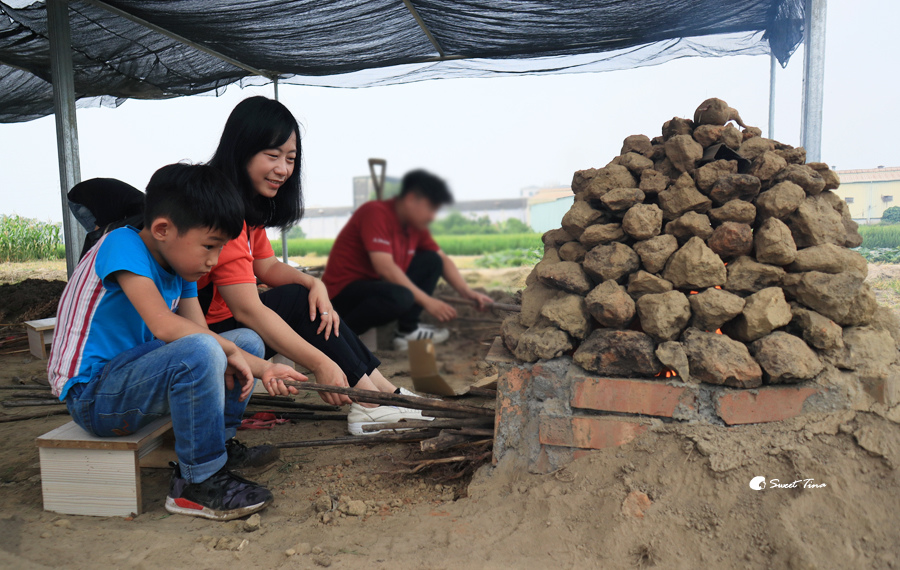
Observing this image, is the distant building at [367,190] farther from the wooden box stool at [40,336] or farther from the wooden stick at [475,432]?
the wooden box stool at [40,336]

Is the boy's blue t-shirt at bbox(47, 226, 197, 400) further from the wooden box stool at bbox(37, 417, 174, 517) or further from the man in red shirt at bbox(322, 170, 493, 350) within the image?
the man in red shirt at bbox(322, 170, 493, 350)

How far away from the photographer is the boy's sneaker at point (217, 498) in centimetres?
184

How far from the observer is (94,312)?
173cm

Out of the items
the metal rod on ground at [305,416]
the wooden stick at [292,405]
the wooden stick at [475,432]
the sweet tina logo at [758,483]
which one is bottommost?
the metal rod on ground at [305,416]

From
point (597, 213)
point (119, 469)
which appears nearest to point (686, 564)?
point (597, 213)

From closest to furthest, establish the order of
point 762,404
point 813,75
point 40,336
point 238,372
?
point 762,404 → point 238,372 → point 813,75 → point 40,336

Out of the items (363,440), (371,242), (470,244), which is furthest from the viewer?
(363,440)

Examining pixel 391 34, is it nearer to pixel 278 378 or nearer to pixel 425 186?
pixel 278 378

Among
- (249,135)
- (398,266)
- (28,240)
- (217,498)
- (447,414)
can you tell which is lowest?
(217,498)

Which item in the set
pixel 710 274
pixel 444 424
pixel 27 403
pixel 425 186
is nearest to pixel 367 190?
pixel 425 186

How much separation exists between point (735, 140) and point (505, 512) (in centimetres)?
156

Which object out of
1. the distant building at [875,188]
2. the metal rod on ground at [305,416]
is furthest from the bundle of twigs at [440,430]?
the distant building at [875,188]

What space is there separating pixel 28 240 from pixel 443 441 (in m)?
6.18

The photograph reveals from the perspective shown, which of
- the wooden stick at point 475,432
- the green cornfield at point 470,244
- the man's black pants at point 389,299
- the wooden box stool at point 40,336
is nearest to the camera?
the green cornfield at point 470,244
